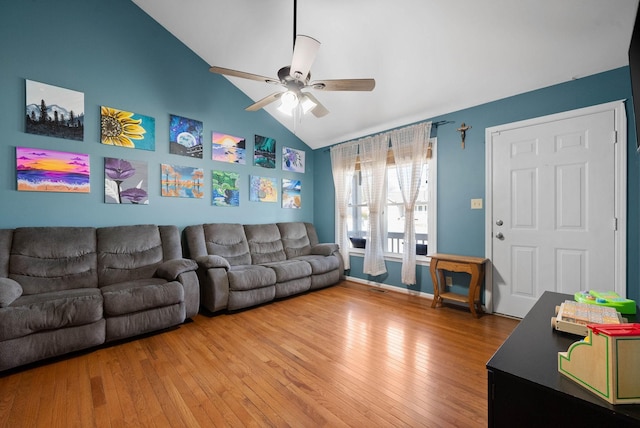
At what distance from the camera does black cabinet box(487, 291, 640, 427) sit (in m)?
0.67

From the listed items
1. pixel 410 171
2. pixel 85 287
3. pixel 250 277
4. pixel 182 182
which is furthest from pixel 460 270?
pixel 85 287

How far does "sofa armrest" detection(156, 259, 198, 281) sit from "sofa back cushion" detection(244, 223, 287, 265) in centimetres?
112

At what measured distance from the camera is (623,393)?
2.16 feet

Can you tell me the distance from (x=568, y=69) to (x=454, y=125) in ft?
3.68

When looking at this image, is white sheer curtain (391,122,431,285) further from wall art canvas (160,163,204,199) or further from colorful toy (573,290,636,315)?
wall art canvas (160,163,204,199)

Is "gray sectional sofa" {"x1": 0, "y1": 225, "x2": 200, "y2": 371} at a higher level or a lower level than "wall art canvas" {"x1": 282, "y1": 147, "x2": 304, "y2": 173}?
lower

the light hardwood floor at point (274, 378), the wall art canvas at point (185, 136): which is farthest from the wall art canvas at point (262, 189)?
the light hardwood floor at point (274, 378)

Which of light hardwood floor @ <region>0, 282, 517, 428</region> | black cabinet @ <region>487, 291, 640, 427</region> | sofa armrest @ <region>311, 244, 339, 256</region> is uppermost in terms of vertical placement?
black cabinet @ <region>487, 291, 640, 427</region>

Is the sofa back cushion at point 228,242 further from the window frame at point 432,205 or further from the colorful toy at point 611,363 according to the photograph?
the colorful toy at point 611,363

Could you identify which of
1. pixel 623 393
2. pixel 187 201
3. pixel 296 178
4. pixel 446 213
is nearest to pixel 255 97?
pixel 296 178

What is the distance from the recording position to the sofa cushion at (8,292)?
1.91m

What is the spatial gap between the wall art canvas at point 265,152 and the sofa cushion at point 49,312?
2.80 m

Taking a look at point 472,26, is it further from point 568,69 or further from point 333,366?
point 333,366

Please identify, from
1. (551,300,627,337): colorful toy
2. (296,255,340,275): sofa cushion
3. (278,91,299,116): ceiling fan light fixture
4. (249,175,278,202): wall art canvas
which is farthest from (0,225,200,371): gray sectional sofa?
(551,300,627,337): colorful toy
